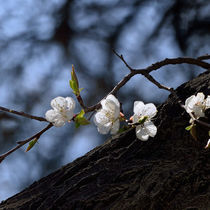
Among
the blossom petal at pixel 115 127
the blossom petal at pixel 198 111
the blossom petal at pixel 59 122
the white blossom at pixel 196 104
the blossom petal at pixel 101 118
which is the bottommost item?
the blossom petal at pixel 198 111

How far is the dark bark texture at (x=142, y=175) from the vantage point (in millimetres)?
714

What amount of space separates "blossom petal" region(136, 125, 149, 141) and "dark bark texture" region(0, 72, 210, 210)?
0.31ft

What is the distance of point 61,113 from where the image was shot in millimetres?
614

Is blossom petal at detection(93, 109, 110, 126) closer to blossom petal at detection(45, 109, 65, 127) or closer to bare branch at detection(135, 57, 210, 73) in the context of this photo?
blossom petal at detection(45, 109, 65, 127)

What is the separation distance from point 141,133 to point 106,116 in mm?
66

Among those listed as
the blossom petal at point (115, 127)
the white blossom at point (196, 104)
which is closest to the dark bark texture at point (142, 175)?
the white blossom at point (196, 104)

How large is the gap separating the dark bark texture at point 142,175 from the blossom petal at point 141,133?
0.09 meters

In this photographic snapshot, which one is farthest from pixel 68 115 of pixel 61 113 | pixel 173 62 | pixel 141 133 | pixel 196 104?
pixel 173 62

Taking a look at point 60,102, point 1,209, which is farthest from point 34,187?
point 60,102

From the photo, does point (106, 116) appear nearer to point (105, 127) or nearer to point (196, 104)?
point (105, 127)

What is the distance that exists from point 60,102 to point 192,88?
1.06 ft

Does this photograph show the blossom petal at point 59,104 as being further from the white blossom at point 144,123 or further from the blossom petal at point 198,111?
the blossom petal at point 198,111

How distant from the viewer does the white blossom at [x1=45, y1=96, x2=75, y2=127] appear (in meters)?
0.61

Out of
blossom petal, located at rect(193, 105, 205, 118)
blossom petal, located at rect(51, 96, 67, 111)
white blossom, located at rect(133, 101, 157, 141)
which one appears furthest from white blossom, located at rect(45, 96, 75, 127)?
blossom petal, located at rect(193, 105, 205, 118)
